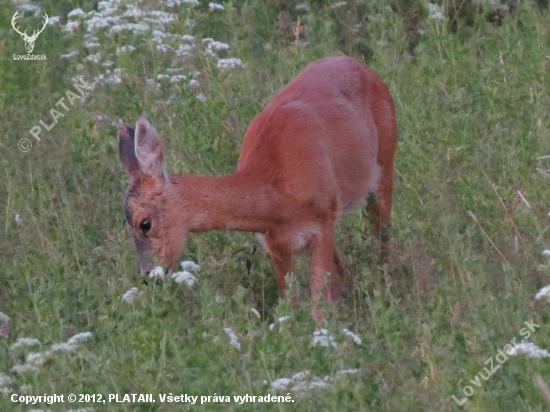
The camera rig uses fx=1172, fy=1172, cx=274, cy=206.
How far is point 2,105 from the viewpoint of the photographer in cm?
870

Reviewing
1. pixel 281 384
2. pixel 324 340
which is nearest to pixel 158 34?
pixel 324 340

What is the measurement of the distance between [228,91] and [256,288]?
86.5 inches

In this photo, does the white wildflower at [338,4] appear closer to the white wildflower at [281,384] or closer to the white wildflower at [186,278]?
the white wildflower at [186,278]

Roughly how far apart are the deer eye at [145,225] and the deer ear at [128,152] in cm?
27

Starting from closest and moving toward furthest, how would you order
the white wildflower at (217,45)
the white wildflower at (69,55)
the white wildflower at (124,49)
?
the white wildflower at (124,49) < the white wildflower at (217,45) < the white wildflower at (69,55)

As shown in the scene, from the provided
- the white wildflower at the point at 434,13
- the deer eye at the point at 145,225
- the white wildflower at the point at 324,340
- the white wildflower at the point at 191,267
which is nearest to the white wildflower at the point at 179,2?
the white wildflower at the point at 434,13

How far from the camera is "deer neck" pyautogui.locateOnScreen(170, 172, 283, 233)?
6496mm

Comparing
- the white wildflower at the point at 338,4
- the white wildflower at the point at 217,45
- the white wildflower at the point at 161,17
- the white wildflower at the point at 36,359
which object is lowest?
the white wildflower at the point at 36,359

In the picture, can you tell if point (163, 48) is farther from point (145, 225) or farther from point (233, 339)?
point (233, 339)

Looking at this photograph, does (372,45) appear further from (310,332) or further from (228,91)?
(310,332)

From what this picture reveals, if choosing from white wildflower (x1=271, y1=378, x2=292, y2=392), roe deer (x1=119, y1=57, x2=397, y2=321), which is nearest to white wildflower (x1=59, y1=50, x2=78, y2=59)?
roe deer (x1=119, y1=57, x2=397, y2=321)

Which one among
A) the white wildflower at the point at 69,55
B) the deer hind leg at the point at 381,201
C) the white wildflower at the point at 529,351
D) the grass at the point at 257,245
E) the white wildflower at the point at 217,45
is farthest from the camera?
the white wildflower at the point at 69,55

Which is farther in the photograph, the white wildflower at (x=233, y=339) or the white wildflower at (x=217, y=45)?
the white wildflower at (x=217, y=45)

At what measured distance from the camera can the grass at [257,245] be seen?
497 cm
